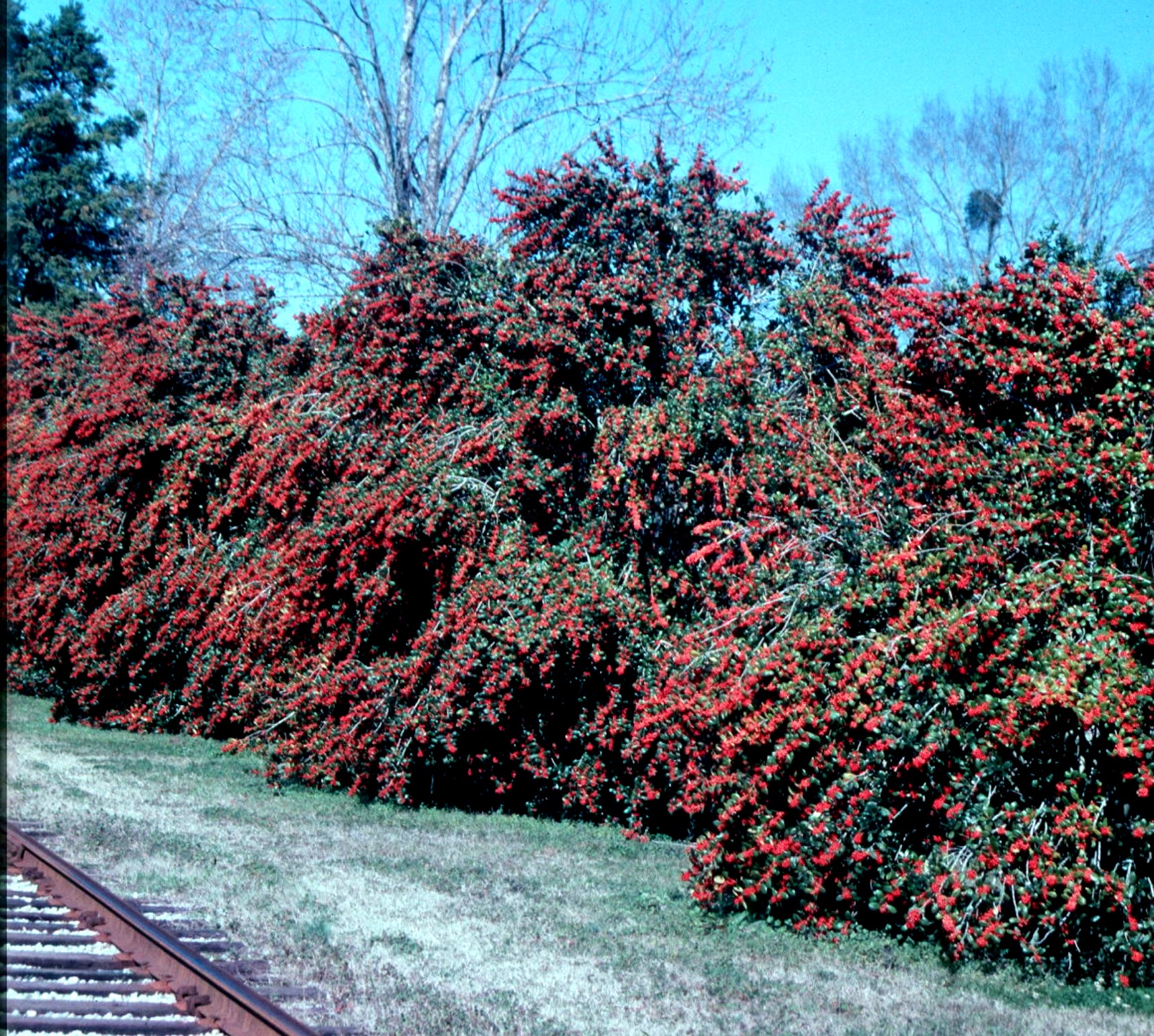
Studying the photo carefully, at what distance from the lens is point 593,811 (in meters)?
11.4

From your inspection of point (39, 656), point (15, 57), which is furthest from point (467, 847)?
point (15, 57)

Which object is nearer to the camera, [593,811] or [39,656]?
[593,811]

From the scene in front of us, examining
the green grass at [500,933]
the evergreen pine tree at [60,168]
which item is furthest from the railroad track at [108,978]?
the evergreen pine tree at [60,168]

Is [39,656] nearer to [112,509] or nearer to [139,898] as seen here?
[112,509]

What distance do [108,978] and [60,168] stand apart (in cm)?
4190

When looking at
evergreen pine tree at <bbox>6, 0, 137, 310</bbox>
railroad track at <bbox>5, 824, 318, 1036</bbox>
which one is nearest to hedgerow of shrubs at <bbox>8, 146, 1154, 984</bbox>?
railroad track at <bbox>5, 824, 318, 1036</bbox>

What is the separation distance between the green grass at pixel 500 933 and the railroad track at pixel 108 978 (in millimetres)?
526

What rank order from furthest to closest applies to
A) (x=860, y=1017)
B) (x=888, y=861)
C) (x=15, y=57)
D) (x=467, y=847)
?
(x=15, y=57), (x=467, y=847), (x=888, y=861), (x=860, y=1017)

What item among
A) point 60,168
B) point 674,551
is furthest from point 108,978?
point 60,168

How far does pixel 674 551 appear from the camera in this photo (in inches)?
444

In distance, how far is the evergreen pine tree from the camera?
4038 cm

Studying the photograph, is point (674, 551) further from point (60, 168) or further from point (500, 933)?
point (60, 168)

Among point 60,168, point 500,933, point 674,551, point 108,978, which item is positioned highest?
point 60,168

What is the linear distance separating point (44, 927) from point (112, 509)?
36.2ft
